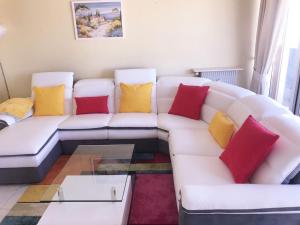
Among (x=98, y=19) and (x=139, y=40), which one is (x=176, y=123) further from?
(x=98, y=19)

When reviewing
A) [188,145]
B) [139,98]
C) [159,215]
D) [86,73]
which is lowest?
[159,215]

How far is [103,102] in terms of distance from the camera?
3277mm

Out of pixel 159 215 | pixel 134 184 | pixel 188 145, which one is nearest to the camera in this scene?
pixel 159 215

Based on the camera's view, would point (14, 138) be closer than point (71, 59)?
Yes

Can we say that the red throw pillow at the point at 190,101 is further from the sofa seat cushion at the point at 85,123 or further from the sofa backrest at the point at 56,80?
the sofa backrest at the point at 56,80

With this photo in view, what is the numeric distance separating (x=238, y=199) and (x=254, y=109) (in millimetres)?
1045

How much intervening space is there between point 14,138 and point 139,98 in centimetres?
153

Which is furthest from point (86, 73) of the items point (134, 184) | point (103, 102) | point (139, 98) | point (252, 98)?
point (252, 98)

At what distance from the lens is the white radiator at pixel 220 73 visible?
364 centimetres

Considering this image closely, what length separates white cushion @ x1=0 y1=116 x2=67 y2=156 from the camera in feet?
7.83

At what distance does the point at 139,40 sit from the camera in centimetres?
360

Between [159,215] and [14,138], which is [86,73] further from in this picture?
[159,215]

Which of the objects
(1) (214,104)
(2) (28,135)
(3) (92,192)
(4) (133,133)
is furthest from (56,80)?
(1) (214,104)

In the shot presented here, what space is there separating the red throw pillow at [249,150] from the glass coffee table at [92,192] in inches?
34.4
